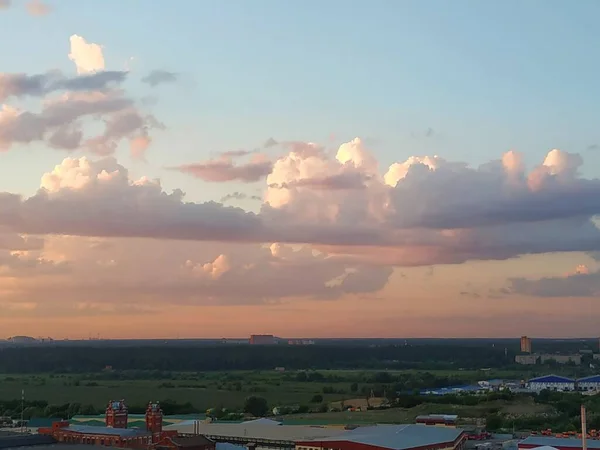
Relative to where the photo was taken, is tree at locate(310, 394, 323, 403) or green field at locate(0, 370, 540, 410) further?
green field at locate(0, 370, 540, 410)

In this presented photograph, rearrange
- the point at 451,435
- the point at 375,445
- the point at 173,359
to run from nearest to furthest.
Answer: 1. the point at 375,445
2. the point at 451,435
3. the point at 173,359

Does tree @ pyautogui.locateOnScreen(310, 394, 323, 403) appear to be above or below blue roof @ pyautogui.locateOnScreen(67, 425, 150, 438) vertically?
below

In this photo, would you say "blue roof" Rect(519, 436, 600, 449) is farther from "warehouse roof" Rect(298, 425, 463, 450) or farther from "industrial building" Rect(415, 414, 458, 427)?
"industrial building" Rect(415, 414, 458, 427)

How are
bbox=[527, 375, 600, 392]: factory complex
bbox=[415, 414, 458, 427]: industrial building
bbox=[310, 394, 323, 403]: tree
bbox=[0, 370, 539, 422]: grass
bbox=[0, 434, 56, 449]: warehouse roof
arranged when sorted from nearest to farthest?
1. bbox=[0, 434, 56, 449]: warehouse roof
2. bbox=[415, 414, 458, 427]: industrial building
3. bbox=[0, 370, 539, 422]: grass
4. bbox=[310, 394, 323, 403]: tree
5. bbox=[527, 375, 600, 392]: factory complex

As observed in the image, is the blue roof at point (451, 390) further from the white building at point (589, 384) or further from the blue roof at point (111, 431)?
the blue roof at point (111, 431)

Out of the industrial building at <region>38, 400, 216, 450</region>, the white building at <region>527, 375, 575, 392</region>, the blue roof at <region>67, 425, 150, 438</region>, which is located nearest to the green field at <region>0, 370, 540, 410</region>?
the white building at <region>527, 375, 575, 392</region>

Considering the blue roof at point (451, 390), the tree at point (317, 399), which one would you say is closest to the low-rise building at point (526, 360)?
the blue roof at point (451, 390)

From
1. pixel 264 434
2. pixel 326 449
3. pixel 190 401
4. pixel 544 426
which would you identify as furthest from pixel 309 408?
pixel 326 449

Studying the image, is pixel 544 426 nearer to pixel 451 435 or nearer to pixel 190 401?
pixel 451 435
